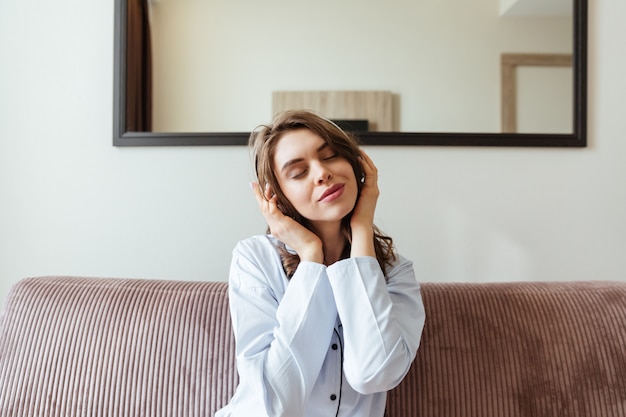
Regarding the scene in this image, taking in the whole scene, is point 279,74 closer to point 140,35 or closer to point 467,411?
point 140,35

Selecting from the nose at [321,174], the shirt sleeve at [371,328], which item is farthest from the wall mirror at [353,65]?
the shirt sleeve at [371,328]

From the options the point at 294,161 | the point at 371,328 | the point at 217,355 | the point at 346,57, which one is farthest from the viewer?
the point at 346,57

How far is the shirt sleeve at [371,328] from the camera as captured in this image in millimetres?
963

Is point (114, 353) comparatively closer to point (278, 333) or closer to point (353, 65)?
point (278, 333)

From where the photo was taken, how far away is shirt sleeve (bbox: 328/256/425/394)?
3.16ft

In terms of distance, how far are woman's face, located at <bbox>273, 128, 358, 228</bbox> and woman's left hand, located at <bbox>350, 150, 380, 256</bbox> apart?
0.03 metres

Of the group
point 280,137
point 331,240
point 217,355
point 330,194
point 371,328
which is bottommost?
point 217,355

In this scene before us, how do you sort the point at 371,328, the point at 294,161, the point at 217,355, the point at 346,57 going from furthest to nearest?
the point at 346,57 < the point at 217,355 < the point at 294,161 < the point at 371,328

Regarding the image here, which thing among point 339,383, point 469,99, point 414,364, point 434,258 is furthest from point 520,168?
→ point 339,383

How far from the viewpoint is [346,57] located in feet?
5.27

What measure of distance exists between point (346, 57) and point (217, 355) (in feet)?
3.03

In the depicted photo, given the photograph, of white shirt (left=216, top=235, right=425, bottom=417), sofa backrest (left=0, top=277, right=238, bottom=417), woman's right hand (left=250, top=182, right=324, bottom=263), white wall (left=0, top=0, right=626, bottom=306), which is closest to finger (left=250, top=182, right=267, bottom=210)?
woman's right hand (left=250, top=182, right=324, bottom=263)

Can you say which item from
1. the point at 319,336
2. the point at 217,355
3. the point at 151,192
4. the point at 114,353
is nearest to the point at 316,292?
the point at 319,336

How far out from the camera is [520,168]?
5.35 feet
